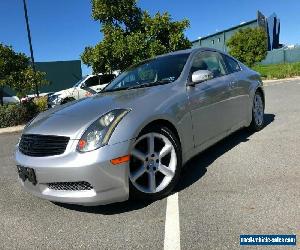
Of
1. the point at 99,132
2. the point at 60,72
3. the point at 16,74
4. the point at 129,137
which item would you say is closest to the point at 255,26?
the point at 60,72

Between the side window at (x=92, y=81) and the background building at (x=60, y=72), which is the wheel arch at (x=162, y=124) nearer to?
the side window at (x=92, y=81)

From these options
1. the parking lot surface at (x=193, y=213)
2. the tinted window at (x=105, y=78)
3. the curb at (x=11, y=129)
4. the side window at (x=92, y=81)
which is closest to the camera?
the parking lot surface at (x=193, y=213)

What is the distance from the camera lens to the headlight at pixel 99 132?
3.39 m

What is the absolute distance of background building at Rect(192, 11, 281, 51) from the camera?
56.8 metres

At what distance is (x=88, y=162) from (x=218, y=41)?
67.9m

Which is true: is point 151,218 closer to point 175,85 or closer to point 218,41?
point 175,85

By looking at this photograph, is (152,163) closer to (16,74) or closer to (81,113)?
(81,113)

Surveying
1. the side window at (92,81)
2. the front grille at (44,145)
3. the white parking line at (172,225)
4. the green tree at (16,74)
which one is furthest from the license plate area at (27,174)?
the side window at (92,81)

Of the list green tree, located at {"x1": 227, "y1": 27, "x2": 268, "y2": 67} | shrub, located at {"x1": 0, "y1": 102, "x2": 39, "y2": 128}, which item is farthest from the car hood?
green tree, located at {"x1": 227, "y1": 27, "x2": 268, "y2": 67}

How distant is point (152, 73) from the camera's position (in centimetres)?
494

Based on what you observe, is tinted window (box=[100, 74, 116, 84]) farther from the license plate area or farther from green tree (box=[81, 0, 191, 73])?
the license plate area

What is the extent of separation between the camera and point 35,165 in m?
3.54

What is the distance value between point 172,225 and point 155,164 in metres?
0.74

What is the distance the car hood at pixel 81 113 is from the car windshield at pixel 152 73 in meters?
0.40
